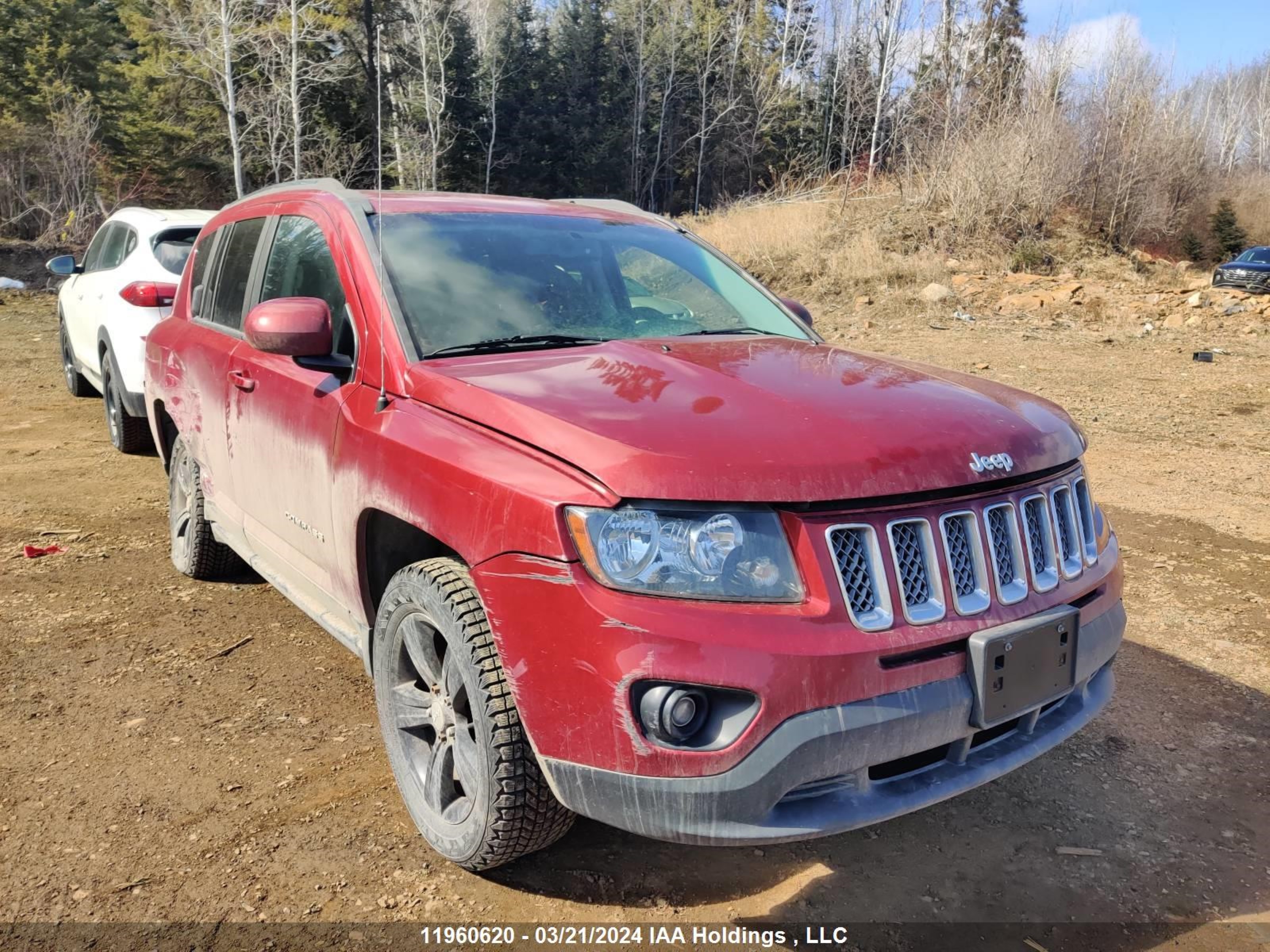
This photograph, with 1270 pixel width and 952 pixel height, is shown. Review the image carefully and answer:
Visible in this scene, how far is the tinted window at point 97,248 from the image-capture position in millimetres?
8148

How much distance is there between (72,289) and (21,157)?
21.8 metres

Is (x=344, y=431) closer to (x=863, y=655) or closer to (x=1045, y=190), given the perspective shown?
(x=863, y=655)

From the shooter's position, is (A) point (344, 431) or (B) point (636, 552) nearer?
(B) point (636, 552)

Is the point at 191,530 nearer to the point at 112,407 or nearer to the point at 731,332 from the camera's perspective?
the point at 731,332

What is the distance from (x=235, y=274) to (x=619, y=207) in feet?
5.45

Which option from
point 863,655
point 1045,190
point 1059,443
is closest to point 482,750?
point 863,655

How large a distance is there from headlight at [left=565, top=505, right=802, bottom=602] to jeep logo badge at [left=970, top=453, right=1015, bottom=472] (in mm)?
564

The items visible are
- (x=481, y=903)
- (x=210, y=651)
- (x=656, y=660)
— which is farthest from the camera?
(x=210, y=651)

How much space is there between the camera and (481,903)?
2627 mm

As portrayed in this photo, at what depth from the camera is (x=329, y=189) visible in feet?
12.0

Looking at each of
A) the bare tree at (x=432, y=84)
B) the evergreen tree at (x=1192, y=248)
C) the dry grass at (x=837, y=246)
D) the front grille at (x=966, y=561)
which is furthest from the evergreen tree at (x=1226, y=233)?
the front grille at (x=966, y=561)

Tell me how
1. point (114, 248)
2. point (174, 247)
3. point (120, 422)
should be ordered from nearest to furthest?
point (174, 247) → point (120, 422) → point (114, 248)

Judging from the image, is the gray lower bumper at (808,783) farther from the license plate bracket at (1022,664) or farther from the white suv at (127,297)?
the white suv at (127,297)

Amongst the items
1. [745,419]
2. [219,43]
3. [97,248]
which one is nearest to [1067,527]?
[745,419]
